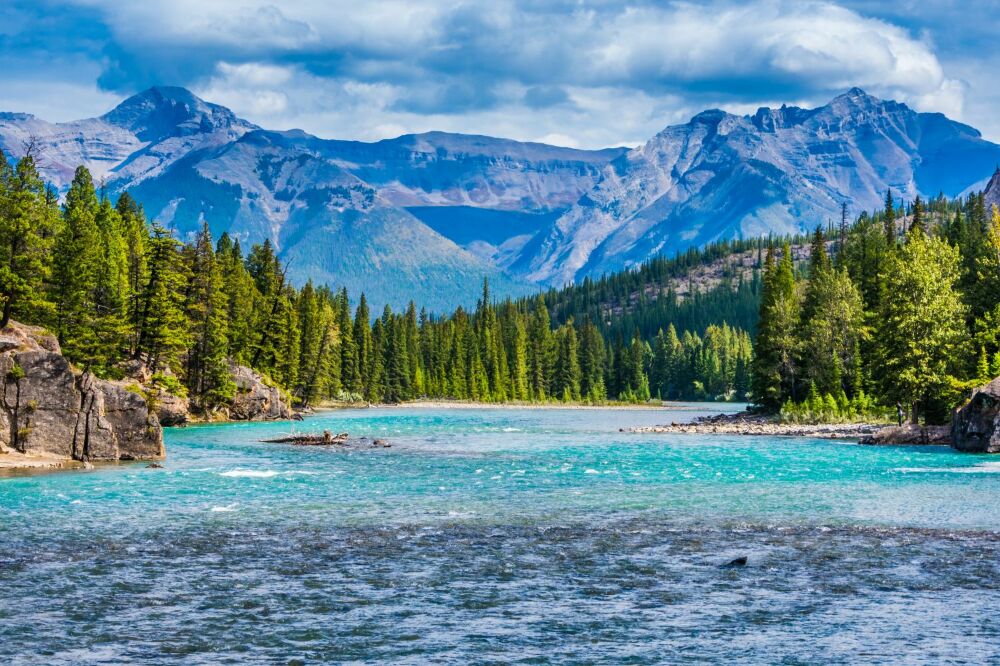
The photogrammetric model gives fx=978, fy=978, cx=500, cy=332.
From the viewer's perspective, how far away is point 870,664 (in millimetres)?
17531

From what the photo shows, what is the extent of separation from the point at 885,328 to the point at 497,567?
2545 inches

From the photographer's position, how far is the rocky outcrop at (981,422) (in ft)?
201

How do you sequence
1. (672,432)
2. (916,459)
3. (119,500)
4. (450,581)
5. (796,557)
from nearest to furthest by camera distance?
(450,581)
(796,557)
(119,500)
(916,459)
(672,432)

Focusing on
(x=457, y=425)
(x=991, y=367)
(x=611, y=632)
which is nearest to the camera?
(x=611, y=632)

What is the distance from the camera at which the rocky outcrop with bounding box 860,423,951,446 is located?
233 feet

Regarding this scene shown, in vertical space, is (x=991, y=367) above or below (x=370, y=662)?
above

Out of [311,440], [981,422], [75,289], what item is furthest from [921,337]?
[75,289]

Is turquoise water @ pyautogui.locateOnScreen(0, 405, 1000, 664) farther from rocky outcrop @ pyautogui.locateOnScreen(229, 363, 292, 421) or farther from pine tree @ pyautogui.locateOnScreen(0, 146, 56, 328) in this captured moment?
rocky outcrop @ pyautogui.locateOnScreen(229, 363, 292, 421)

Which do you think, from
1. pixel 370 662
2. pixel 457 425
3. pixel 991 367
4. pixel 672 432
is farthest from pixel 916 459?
pixel 457 425

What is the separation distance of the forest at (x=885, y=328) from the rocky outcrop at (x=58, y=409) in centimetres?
5675

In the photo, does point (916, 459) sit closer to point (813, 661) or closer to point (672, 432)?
point (672, 432)

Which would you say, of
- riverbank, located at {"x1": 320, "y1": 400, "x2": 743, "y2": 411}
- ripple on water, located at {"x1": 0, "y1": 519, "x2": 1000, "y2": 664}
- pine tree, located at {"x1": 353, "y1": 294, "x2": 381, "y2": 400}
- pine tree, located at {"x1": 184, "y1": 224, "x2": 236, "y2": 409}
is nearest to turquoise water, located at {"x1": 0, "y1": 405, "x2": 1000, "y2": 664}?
ripple on water, located at {"x1": 0, "y1": 519, "x2": 1000, "y2": 664}

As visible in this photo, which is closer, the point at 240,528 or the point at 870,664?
the point at 870,664

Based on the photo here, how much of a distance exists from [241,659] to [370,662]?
2.33 m
